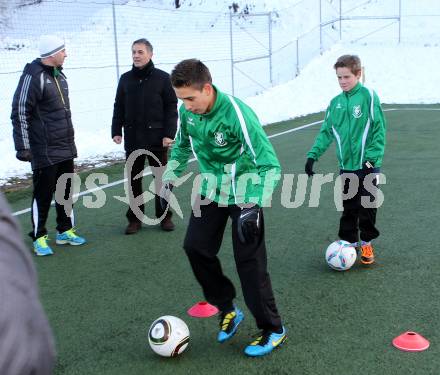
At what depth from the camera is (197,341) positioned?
4.00 meters

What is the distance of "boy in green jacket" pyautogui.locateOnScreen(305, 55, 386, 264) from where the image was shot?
5.02 metres

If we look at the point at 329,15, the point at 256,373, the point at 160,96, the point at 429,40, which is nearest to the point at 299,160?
the point at 160,96

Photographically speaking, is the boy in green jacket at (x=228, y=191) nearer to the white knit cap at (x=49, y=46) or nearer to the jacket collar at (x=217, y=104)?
the jacket collar at (x=217, y=104)

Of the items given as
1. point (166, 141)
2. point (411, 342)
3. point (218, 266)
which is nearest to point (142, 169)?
point (166, 141)

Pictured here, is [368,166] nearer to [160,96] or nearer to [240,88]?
[160,96]

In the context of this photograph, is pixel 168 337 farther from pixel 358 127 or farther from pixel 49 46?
pixel 49 46

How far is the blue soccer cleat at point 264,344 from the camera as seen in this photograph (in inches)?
146

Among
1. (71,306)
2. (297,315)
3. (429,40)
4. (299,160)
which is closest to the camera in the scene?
(297,315)

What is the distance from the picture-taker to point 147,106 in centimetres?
652

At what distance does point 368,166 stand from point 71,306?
99.0 inches

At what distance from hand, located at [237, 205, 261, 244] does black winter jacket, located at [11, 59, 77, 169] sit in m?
2.97

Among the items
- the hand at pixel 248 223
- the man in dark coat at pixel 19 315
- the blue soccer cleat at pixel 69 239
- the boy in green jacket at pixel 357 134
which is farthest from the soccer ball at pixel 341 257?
the man in dark coat at pixel 19 315

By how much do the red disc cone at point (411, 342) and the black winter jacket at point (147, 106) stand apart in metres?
3.55

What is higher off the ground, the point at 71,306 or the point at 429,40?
the point at 429,40
